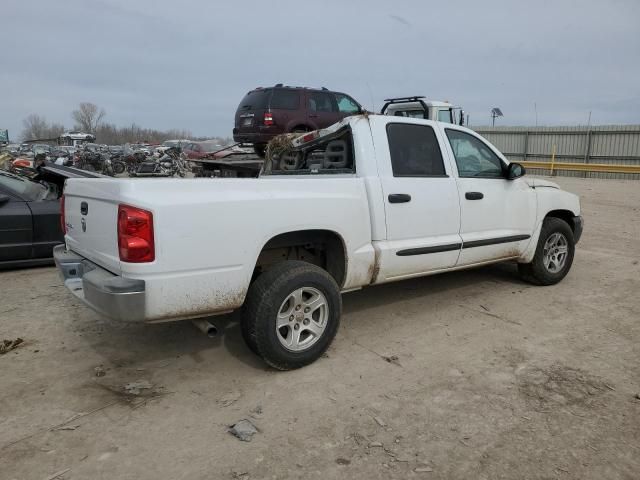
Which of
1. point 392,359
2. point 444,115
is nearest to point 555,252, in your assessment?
point 392,359

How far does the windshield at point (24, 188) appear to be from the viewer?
6.70 metres

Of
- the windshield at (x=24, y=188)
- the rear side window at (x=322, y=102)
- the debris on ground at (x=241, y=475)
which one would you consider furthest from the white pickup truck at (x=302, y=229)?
the rear side window at (x=322, y=102)

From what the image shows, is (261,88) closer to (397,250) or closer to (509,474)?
(397,250)

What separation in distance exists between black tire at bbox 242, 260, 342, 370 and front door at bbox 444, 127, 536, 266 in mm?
1769

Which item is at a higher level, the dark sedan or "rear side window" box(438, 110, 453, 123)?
"rear side window" box(438, 110, 453, 123)

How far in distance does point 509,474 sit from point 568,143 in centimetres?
2540

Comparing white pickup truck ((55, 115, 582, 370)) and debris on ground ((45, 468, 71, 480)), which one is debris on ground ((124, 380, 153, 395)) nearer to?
white pickup truck ((55, 115, 582, 370))

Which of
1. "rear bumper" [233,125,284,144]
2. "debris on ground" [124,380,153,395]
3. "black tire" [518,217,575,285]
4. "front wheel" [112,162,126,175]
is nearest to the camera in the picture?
"debris on ground" [124,380,153,395]

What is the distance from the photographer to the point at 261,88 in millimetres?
11922

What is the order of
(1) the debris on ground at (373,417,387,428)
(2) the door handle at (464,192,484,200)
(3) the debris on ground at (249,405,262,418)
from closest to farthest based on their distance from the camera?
(1) the debris on ground at (373,417,387,428), (3) the debris on ground at (249,405,262,418), (2) the door handle at (464,192,484,200)

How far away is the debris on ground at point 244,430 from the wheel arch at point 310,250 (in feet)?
3.91

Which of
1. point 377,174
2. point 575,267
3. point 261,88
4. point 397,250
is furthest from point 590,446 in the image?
point 261,88

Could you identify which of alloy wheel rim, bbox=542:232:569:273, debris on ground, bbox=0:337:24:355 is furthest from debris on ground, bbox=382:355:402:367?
debris on ground, bbox=0:337:24:355

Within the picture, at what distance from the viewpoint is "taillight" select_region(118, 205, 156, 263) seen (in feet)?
9.81
